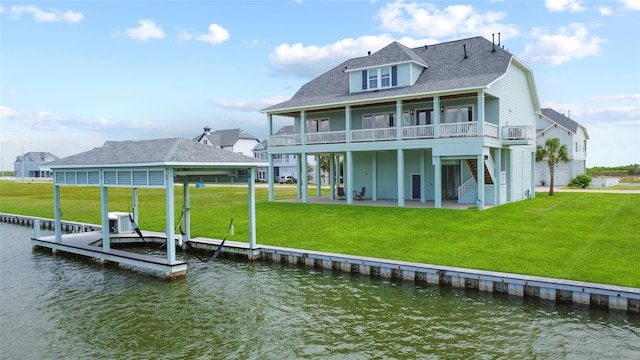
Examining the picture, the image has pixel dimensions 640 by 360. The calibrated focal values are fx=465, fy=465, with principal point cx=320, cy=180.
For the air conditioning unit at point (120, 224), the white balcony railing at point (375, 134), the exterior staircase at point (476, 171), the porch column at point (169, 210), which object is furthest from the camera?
the white balcony railing at point (375, 134)

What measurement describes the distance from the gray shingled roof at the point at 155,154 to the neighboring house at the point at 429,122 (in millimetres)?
13638

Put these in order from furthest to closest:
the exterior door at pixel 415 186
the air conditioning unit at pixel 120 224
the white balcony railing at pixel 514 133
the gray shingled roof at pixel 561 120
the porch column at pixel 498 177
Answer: the gray shingled roof at pixel 561 120 → the exterior door at pixel 415 186 → the white balcony railing at pixel 514 133 → the porch column at pixel 498 177 → the air conditioning unit at pixel 120 224

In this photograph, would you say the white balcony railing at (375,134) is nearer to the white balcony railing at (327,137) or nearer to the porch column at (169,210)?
the white balcony railing at (327,137)

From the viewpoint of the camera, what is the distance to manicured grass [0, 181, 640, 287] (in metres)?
14.0

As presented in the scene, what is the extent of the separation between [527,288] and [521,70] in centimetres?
2440

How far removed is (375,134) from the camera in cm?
2948

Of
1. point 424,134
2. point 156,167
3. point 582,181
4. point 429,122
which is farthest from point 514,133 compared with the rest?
point 582,181

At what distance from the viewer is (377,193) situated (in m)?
33.0

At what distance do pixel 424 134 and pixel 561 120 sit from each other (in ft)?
118

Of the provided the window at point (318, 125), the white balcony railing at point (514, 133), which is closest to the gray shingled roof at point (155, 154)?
the white balcony railing at point (514, 133)

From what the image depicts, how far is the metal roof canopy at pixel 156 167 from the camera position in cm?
1439

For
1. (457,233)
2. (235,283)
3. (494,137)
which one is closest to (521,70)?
(494,137)

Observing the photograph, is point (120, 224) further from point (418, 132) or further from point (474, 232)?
point (418, 132)

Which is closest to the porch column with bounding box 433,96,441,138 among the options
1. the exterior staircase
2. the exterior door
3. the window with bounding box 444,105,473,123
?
the exterior staircase
